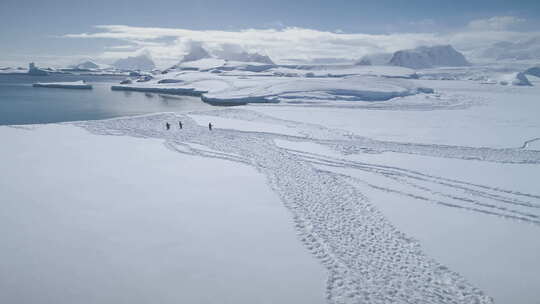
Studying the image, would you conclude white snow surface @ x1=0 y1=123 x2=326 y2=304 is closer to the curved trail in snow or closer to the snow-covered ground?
the snow-covered ground

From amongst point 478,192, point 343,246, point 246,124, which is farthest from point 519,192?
point 246,124

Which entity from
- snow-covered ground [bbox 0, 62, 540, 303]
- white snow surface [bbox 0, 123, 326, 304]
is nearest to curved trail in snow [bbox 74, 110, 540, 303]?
snow-covered ground [bbox 0, 62, 540, 303]

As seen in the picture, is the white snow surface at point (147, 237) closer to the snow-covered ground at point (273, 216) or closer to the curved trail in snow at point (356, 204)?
the snow-covered ground at point (273, 216)

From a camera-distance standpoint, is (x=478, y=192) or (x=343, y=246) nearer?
(x=343, y=246)

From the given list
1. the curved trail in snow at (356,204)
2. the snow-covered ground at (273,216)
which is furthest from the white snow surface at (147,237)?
the curved trail in snow at (356,204)

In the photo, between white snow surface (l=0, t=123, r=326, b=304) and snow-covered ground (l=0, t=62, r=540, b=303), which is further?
snow-covered ground (l=0, t=62, r=540, b=303)

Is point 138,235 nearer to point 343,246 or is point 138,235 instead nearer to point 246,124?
point 343,246
